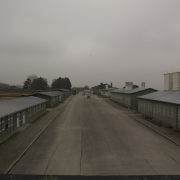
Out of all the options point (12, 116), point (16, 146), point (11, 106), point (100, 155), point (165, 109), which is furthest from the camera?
point (165, 109)

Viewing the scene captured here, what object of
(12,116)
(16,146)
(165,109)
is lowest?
A: (16,146)

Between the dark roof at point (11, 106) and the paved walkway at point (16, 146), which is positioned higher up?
the dark roof at point (11, 106)

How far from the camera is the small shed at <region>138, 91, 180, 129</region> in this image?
22.8m

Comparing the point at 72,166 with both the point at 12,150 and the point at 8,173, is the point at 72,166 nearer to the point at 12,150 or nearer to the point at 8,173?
the point at 8,173

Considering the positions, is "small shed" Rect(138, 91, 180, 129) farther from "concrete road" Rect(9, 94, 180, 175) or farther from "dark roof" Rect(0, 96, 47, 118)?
"dark roof" Rect(0, 96, 47, 118)

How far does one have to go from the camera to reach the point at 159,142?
17.5 metres

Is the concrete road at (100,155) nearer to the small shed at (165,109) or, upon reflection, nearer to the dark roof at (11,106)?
the dark roof at (11,106)

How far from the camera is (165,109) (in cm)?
2595

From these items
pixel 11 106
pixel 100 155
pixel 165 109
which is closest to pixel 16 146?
pixel 100 155

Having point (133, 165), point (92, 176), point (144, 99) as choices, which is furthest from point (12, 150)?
point (144, 99)

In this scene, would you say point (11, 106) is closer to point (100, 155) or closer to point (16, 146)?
point (16, 146)

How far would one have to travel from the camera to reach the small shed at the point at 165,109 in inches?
899

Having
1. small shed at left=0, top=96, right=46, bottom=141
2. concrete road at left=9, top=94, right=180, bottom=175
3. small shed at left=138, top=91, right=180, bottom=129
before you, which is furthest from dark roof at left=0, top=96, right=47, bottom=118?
small shed at left=138, top=91, right=180, bottom=129

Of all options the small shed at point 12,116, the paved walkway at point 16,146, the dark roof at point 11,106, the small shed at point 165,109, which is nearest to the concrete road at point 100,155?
the paved walkway at point 16,146
